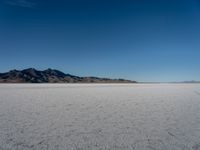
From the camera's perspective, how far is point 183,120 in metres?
6.62

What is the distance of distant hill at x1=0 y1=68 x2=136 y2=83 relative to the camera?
120 meters

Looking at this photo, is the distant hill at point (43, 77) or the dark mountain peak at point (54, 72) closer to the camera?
the distant hill at point (43, 77)

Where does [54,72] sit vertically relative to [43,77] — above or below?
above

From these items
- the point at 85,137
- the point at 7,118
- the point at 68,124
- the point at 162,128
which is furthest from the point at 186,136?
the point at 7,118

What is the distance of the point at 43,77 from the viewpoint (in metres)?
132

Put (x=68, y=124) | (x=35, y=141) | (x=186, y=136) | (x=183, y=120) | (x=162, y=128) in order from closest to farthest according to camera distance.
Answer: (x=35, y=141), (x=186, y=136), (x=162, y=128), (x=68, y=124), (x=183, y=120)

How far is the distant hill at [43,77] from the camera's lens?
119831 mm

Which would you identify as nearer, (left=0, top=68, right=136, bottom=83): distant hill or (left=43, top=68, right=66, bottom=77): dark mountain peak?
(left=0, top=68, right=136, bottom=83): distant hill

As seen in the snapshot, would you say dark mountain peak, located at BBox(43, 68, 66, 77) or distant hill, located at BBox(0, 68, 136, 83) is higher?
dark mountain peak, located at BBox(43, 68, 66, 77)

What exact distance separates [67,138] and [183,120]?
11.5ft

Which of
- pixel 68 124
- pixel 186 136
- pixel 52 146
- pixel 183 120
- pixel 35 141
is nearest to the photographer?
pixel 52 146

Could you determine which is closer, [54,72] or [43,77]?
[43,77]

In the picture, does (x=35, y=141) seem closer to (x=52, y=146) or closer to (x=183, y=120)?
(x=52, y=146)

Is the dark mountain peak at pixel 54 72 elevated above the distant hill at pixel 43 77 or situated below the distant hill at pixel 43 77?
above
